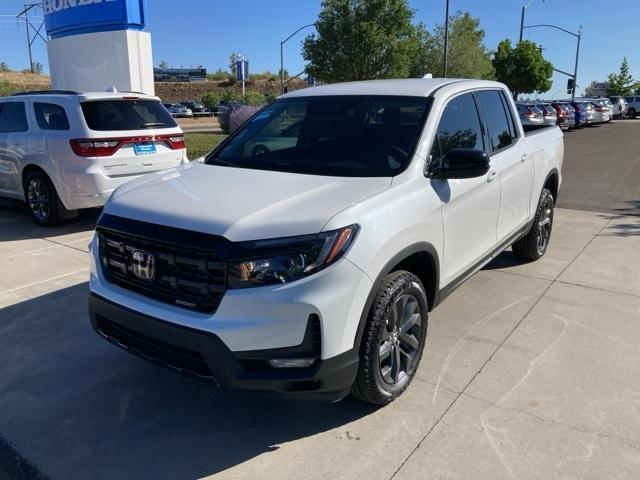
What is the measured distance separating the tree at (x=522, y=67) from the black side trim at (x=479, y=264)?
50.1 m

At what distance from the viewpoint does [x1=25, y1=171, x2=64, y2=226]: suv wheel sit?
7414 millimetres

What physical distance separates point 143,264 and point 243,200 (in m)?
0.62

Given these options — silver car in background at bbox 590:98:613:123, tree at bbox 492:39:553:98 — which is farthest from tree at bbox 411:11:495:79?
silver car in background at bbox 590:98:613:123

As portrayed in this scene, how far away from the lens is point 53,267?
5.95m

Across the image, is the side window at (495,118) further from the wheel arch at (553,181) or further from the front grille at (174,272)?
the front grille at (174,272)

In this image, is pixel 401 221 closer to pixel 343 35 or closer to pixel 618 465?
pixel 618 465

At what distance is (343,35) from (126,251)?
29.3 meters

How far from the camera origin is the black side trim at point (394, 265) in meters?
2.83

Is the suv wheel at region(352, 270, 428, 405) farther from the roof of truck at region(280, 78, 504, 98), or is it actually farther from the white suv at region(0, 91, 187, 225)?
the white suv at region(0, 91, 187, 225)

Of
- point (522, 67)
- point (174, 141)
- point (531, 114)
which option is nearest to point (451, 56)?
point (522, 67)

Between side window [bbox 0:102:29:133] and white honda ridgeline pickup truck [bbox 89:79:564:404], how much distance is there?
4.83 meters

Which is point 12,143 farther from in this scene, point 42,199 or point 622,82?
point 622,82

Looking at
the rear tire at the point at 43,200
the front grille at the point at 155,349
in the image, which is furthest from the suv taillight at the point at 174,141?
the front grille at the point at 155,349

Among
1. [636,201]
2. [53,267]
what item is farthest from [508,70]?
[53,267]
